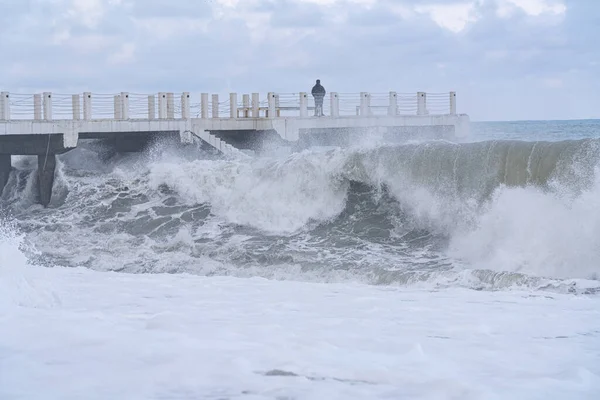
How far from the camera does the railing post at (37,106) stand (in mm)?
23328

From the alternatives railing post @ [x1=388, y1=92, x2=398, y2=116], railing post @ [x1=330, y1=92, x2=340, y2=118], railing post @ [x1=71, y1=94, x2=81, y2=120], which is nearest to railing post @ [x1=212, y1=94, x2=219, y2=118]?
railing post @ [x1=330, y1=92, x2=340, y2=118]

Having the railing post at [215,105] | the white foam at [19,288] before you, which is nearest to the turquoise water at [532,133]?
the railing post at [215,105]

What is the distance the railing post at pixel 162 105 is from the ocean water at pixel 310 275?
1074 millimetres

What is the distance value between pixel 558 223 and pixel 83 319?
836 centimetres

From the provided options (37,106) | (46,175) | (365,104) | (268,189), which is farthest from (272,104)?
(268,189)

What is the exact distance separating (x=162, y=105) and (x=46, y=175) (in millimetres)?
4296

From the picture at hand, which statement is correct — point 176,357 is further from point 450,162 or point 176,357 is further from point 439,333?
point 450,162

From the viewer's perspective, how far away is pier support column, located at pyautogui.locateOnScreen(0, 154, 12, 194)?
24.1 meters

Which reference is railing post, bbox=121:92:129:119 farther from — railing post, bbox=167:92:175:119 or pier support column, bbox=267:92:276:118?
pier support column, bbox=267:92:276:118

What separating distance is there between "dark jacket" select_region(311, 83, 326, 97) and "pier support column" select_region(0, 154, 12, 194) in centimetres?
956

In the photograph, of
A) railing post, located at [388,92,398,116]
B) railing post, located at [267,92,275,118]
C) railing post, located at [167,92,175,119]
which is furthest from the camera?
railing post, located at [388,92,398,116]

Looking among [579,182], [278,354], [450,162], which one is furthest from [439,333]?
[450,162]

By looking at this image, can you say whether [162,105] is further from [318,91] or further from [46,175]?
[318,91]

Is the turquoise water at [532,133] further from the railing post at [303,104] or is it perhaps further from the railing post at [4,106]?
the railing post at [4,106]
